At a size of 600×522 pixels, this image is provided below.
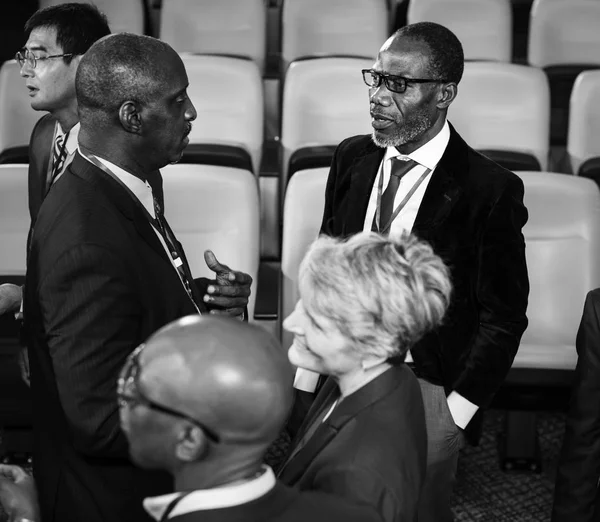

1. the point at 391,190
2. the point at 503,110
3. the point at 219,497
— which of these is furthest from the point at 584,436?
the point at 503,110

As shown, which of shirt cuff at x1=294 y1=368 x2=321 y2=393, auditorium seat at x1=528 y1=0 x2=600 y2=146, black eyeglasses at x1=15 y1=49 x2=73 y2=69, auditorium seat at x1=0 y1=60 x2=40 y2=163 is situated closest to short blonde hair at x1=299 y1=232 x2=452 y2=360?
shirt cuff at x1=294 y1=368 x2=321 y2=393

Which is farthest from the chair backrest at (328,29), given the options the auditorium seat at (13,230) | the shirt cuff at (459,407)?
the shirt cuff at (459,407)

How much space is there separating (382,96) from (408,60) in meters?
0.10

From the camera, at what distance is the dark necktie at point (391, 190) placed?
1932mm

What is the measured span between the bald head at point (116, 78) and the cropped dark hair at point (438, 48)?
2.31 feet

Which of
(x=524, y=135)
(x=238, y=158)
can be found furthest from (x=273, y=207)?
(x=524, y=135)

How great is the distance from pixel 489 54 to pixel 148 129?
3.10 meters

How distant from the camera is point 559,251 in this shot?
8.80ft

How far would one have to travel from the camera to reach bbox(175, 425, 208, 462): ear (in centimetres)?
88

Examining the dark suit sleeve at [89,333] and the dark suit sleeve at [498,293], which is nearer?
the dark suit sleeve at [89,333]

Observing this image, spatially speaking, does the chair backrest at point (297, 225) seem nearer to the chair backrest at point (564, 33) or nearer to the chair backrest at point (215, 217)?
the chair backrest at point (215, 217)

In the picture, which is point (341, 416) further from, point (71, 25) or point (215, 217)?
point (215, 217)

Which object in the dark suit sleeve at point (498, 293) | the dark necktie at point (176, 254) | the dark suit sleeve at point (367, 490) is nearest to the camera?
the dark suit sleeve at point (367, 490)

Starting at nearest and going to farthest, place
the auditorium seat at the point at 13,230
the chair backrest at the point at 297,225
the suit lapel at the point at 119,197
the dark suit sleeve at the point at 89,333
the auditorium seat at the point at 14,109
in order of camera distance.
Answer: the dark suit sleeve at the point at 89,333
the suit lapel at the point at 119,197
the chair backrest at the point at 297,225
the auditorium seat at the point at 13,230
the auditorium seat at the point at 14,109
